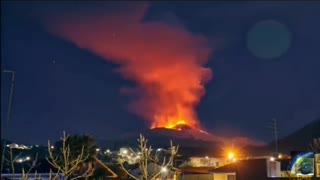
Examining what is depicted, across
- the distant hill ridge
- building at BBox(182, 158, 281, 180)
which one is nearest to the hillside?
the distant hill ridge

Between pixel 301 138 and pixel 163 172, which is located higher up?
pixel 301 138

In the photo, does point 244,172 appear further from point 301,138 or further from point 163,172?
point 301,138

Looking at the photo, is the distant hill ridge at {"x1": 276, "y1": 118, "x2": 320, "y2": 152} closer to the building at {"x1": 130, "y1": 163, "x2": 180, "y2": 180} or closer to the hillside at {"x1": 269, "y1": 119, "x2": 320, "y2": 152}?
the hillside at {"x1": 269, "y1": 119, "x2": 320, "y2": 152}

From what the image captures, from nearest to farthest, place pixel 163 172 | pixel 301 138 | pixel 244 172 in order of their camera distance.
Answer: pixel 163 172
pixel 244 172
pixel 301 138

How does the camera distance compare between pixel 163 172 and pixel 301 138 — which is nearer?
pixel 163 172

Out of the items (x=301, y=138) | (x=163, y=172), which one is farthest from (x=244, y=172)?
(x=301, y=138)

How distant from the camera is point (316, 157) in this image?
130ft

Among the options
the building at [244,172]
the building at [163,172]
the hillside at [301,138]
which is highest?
the hillside at [301,138]

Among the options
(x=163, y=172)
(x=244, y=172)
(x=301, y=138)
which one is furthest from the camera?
(x=301, y=138)

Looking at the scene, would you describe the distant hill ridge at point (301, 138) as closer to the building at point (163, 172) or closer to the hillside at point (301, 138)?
the hillside at point (301, 138)

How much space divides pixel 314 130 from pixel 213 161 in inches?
1408

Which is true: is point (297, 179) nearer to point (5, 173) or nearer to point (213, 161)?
point (5, 173)

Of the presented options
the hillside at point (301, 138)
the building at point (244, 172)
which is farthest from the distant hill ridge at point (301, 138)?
the building at point (244, 172)

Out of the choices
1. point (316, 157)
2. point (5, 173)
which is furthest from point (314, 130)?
point (5, 173)
